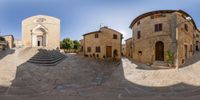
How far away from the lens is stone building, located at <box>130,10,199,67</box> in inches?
778

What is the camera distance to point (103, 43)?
31.8 meters

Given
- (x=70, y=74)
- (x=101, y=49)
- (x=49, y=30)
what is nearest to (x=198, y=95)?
(x=70, y=74)

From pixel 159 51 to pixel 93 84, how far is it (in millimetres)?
9834

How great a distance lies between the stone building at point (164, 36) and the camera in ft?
64.8

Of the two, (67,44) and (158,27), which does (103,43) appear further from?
(67,44)

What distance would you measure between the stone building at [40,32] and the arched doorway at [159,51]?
24043 millimetres

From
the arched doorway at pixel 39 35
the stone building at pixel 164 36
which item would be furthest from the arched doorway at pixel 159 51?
the arched doorway at pixel 39 35

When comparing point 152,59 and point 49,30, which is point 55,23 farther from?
point 152,59

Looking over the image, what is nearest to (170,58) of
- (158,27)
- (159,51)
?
(159,51)

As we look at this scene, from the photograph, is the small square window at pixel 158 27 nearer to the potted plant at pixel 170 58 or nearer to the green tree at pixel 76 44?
the potted plant at pixel 170 58

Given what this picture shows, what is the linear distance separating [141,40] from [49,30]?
76.6 ft

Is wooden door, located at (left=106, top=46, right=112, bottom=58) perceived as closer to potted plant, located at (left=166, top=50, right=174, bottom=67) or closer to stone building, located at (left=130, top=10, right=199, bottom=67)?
stone building, located at (left=130, top=10, right=199, bottom=67)

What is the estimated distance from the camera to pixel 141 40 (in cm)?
2389

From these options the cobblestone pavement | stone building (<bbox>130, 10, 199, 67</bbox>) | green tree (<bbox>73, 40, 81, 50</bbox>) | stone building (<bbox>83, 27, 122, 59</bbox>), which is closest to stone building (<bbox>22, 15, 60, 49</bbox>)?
stone building (<bbox>83, 27, 122, 59</bbox>)
